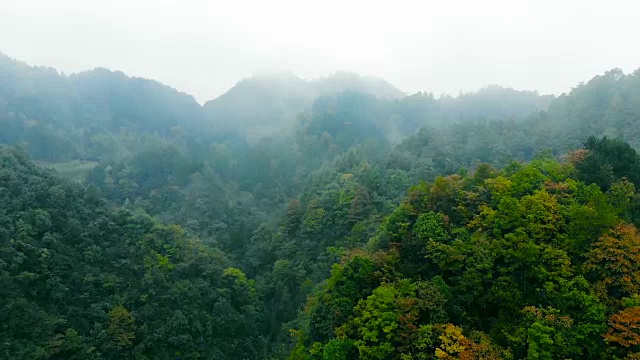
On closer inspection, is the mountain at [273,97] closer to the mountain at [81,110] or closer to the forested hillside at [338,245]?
the mountain at [81,110]

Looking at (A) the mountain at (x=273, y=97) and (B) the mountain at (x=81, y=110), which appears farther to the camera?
(A) the mountain at (x=273, y=97)

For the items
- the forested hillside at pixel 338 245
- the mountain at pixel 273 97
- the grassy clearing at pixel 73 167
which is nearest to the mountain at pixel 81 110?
the forested hillside at pixel 338 245

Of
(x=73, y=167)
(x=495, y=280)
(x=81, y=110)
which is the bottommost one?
(x=73, y=167)

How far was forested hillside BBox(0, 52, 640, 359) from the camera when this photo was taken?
19047 millimetres

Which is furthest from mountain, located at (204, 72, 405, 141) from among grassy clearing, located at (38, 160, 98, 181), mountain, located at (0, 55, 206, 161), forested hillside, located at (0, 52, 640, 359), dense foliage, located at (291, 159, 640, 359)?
dense foliage, located at (291, 159, 640, 359)

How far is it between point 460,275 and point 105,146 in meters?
73.8

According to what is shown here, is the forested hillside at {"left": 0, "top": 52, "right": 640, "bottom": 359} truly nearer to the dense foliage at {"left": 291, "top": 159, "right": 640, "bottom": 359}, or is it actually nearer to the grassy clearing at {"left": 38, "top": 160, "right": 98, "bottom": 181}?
the dense foliage at {"left": 291, "top": 159, "right": 640, "bottom": 359}

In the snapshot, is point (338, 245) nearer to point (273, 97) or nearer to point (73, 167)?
point (73, 167)

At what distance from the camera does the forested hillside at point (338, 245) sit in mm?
19047

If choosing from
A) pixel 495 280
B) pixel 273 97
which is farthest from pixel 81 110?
pixel 495 280

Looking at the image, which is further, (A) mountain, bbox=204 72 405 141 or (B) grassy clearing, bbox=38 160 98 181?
(A) mountain, bbox=204 72 405 141

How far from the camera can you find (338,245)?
3847 cm

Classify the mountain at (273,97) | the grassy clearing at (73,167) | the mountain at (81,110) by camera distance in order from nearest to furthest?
the grassy clearing at (73,167) → the mountain at (81,110) → the mountain at (273,97)

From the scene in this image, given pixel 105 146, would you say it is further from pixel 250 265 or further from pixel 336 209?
pixel 336 209
